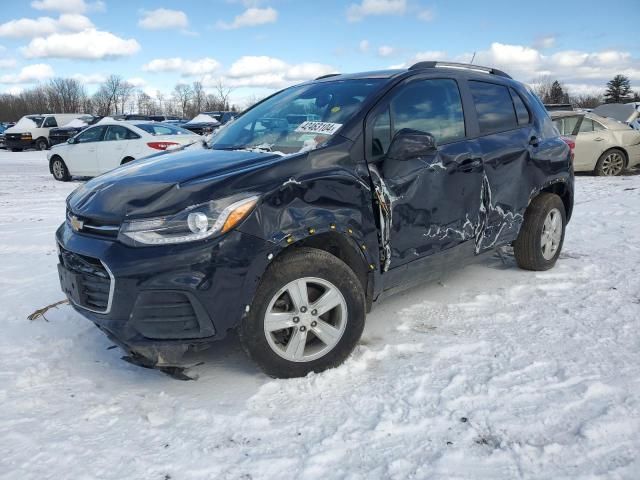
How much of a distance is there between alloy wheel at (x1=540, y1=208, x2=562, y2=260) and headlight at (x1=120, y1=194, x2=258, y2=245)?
10.6ft

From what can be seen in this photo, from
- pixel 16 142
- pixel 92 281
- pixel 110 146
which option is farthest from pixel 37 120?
pixel 92 281

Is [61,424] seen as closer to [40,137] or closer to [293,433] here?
[293,433]

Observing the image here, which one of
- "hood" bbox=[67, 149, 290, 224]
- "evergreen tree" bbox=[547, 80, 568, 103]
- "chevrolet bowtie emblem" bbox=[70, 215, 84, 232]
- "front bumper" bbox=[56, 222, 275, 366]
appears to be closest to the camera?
"front bumper" bbox=[56, 222, 275, 366]

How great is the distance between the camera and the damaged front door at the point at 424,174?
133 inches

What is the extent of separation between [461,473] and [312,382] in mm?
1016

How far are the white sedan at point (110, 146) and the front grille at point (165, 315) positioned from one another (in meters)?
9.56

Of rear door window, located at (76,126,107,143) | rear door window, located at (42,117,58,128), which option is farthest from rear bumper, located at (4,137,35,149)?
rear door window, located at (76,126,107,143)

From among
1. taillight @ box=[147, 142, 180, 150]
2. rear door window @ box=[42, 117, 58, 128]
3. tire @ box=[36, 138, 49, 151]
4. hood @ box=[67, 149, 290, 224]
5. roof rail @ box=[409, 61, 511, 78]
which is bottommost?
hood @ box=[67, 149, 290, 224]

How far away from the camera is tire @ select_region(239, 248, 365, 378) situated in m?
2.88

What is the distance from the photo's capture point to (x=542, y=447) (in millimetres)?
2414

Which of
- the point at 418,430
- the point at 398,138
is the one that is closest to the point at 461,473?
the point at 418,430

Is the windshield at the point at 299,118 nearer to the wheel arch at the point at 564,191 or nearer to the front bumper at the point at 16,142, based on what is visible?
the wheel arch at the point at 564,191

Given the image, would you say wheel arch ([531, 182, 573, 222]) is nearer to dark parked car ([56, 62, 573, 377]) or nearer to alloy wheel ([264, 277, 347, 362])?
dark parked car ([56, 62, 573, 377])

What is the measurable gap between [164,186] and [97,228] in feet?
1.37
